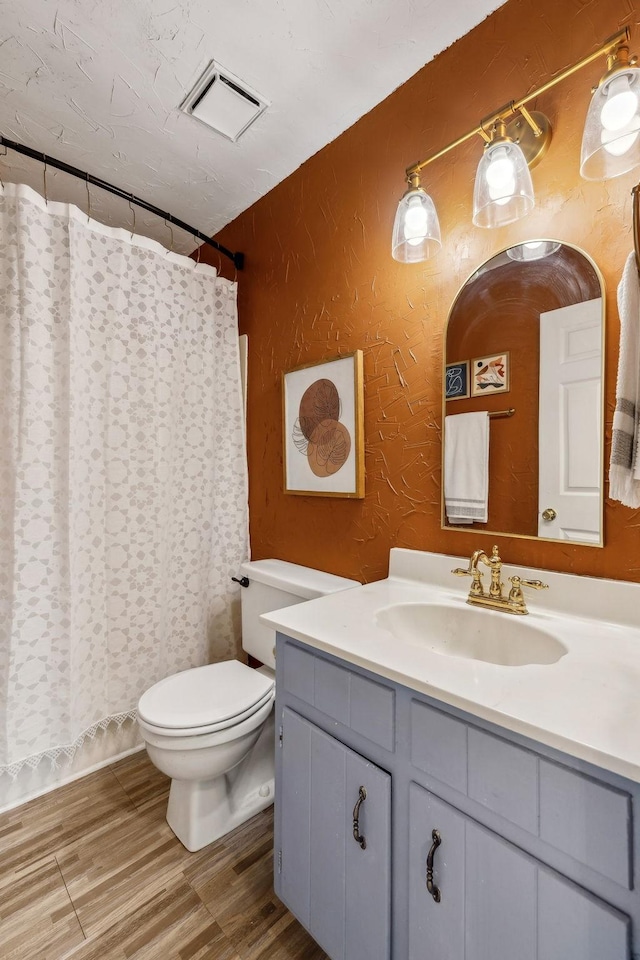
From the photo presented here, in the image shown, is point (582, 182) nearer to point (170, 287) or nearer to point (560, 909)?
point (560, 909)

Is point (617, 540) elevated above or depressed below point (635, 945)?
above

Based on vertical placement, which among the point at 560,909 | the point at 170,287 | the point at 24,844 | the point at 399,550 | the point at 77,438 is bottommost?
the point at 24,844

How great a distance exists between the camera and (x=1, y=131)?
5.20ft

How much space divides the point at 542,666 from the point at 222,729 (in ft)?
3.23

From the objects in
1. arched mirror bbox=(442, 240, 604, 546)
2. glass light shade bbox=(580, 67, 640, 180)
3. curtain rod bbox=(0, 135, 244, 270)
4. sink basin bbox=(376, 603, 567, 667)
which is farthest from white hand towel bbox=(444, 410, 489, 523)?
curtain rod bbox=(0, 135, 244, 270)

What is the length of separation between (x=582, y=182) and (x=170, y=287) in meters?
1.54

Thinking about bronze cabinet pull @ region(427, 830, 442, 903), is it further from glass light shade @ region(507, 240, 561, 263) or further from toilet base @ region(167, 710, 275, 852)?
glass light shade @ region(507, 240, 561, 263)

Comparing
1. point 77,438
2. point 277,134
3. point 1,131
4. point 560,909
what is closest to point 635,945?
point 560,909

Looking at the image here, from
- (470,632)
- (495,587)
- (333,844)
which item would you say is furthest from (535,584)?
(333,844)

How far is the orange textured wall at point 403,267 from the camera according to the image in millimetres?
1038

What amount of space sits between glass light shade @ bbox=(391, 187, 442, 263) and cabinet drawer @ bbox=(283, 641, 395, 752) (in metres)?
1.13

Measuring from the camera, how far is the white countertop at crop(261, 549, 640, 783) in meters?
0.60

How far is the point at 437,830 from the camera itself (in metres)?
0.76

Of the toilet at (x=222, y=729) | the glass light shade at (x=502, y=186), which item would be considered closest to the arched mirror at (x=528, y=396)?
the glass light shade at (x=502, y=186)
